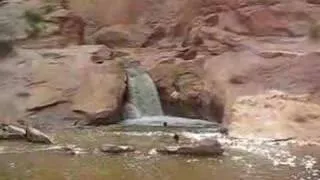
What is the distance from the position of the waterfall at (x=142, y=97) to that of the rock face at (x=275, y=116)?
8.19ft

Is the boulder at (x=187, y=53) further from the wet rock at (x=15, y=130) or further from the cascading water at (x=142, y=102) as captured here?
the wet rock at (x=15, y=130)

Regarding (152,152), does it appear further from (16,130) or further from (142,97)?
(142,97)

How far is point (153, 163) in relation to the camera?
936 cm

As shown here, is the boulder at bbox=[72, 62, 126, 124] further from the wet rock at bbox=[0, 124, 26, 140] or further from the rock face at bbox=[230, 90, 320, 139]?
the rock face at bbox=[230, 90, 320, 139]

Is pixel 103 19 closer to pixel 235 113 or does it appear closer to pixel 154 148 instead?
pixel 235 113

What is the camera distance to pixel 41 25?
1709 centimetres

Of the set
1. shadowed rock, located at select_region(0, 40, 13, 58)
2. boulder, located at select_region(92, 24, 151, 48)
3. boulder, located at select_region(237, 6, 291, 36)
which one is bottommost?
boulder, located at select_region(92, 24, 151, 48)

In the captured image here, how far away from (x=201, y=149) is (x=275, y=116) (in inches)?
96.4

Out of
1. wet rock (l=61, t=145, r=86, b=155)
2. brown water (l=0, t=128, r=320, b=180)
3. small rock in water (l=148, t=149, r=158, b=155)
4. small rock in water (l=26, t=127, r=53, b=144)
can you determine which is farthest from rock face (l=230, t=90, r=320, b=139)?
small rock in water (l=26, t=127, r=53, b=144)

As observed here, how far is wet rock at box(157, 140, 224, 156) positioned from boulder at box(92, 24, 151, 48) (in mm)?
8650

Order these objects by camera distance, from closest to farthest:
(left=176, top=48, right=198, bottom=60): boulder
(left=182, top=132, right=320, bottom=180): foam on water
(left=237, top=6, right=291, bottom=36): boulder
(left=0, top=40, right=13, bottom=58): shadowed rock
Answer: (left=182, top=132, right=320, bottom=180): foam on water < (left=0, top=40, right=13, bottom=58): shadowed rock < (left=237, top=6, right=291, bottom=36): boulder < (left=176, top=48, right=198, bottom=60): boulder

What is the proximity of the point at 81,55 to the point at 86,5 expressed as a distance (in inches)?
220

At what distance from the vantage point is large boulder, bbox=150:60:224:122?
13656mm

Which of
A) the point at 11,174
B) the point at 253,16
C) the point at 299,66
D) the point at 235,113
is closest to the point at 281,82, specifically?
the point at 299,66
